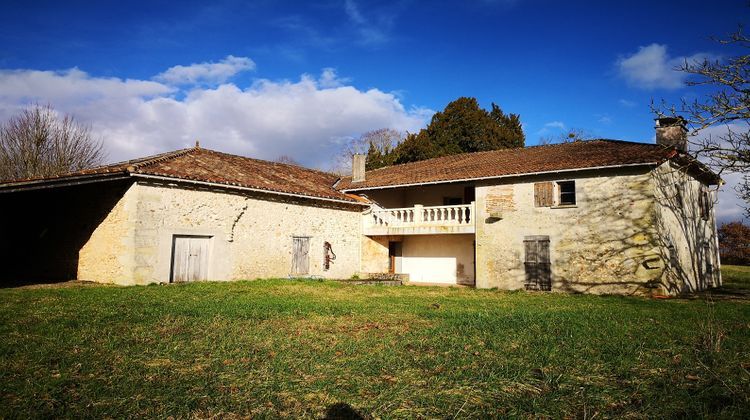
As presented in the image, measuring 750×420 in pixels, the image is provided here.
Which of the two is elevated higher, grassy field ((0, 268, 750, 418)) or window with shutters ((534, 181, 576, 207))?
window with shutters ((534, 181, 576, 207))

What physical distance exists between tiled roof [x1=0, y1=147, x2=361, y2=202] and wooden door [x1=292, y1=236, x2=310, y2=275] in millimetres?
1885

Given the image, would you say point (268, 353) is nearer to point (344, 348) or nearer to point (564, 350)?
point (344, 348)

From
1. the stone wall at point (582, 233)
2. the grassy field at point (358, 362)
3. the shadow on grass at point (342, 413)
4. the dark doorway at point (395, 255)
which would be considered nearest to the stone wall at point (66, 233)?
the grassy field at point (358, 362)

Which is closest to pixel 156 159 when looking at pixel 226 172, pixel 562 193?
pixel 226 172

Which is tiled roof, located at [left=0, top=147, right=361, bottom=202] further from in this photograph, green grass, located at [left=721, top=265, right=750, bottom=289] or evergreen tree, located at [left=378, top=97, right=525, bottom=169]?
green grass, located at [left=721, top=265, right=750, bottom=289]

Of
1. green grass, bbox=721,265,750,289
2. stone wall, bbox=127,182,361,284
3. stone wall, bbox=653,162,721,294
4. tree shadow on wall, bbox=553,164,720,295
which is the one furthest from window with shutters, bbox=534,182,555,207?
green grass, bbox=721,265,750,289

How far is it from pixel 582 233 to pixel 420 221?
6.58m

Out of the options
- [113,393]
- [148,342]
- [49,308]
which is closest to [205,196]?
[49,308]

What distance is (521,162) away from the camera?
707 inches

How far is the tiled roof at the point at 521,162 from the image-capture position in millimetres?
15195

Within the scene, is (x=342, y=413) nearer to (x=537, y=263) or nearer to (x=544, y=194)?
(x=537, y=263)

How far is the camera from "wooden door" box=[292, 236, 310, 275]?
58.9ft

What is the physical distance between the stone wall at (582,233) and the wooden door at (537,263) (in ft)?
0.56

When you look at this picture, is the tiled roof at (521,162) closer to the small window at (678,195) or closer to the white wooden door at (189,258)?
the small window at (678,195)
